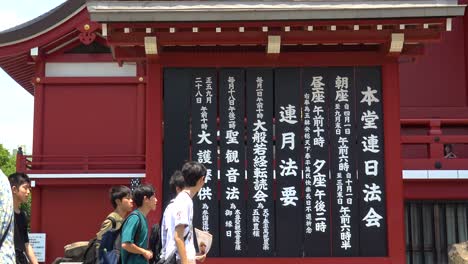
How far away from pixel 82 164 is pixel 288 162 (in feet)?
20.1

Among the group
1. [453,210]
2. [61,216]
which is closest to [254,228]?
[453,210]

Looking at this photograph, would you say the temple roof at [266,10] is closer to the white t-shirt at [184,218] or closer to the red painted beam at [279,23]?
the red painted beam at [279,23]

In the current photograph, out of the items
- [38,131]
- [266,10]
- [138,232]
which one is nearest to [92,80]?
[38,131]

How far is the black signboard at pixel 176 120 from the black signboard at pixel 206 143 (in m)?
0.08

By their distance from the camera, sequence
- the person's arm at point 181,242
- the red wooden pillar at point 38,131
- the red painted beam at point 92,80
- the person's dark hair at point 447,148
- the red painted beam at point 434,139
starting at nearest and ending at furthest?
the person's arm at point 181,242 → the red painted beam at point 434,139 → the person's dark hair at point 447,148 → the red wooden pillar at point 38,131 → the red painted beam at point 92,80

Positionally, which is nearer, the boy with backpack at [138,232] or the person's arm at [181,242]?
the person's arm at [181,242]

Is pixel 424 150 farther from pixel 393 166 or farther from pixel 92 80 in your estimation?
pixel 92 80

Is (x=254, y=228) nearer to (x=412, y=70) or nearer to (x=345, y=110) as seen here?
(x=345, y=110)

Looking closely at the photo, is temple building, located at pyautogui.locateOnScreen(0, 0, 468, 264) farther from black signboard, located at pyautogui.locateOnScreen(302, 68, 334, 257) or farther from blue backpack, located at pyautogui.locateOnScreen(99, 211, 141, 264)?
blue backpack, located at pyautogui.locateOnScreen(99, 211, 141, 264)

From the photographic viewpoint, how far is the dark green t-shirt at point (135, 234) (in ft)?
16.6

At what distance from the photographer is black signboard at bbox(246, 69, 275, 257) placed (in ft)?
24.9

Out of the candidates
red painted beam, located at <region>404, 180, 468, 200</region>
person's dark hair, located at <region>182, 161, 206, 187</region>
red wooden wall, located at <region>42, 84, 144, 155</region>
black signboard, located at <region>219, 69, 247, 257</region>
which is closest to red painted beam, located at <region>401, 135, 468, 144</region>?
red painted beam, located at <region>404, 180, 468, 200</region>

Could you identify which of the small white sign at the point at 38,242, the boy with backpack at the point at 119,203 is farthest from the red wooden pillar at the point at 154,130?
the small white sign at the point at 38,242

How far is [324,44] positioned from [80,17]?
6503 mm
